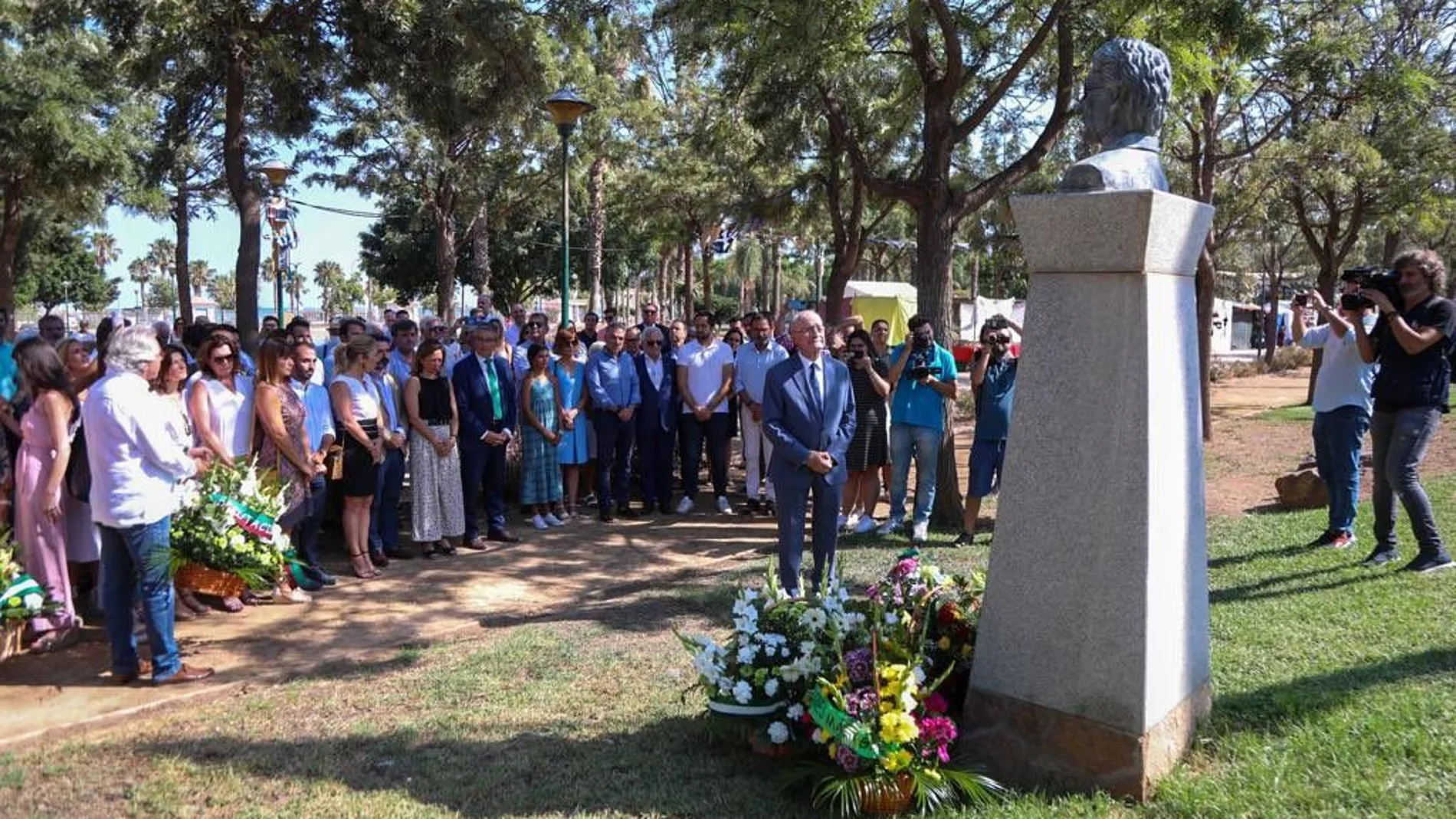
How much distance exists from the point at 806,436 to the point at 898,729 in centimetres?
261

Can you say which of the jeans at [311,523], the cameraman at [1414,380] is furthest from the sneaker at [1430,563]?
the jeans at [311,523]

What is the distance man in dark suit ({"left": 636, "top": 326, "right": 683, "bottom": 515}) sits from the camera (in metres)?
10.1

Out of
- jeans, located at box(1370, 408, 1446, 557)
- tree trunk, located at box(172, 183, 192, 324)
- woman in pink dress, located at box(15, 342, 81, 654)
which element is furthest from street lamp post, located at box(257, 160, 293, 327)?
jeans, located at box(1370, 408, 1446, 557)

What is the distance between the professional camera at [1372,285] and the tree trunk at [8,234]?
16.4 meters

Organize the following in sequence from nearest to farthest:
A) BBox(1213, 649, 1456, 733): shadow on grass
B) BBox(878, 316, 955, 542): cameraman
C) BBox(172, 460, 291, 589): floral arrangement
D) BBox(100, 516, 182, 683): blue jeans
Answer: BBox(1213, 649, 1456, 733): shadow on grass → BBox(100, 516, 182, 683): blue jeans → BBox(172, 460, 291, 589): floral arrangement → BBox(878, 316, 955, 542): cameraman

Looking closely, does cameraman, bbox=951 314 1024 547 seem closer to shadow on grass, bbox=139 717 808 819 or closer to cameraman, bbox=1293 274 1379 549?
cameraman, bbox=1293 274 1379 549

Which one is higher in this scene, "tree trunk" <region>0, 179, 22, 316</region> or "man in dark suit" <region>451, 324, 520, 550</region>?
"tree trunk" <region>0, 179, 22, 316</region>

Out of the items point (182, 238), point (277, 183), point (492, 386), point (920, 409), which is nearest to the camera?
point (920, 409)

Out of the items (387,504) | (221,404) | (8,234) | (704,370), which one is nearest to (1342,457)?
(704,370)

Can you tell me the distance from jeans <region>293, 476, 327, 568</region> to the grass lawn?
1.84 meters

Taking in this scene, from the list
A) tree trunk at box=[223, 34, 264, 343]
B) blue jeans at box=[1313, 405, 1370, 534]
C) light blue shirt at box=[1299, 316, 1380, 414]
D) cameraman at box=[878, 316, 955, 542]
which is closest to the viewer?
light blue shirt at box=[1299, 316, 1380, 414]

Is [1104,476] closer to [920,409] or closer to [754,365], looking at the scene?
[920,409]

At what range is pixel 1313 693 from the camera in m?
4.40

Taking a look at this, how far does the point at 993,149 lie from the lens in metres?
17.0
